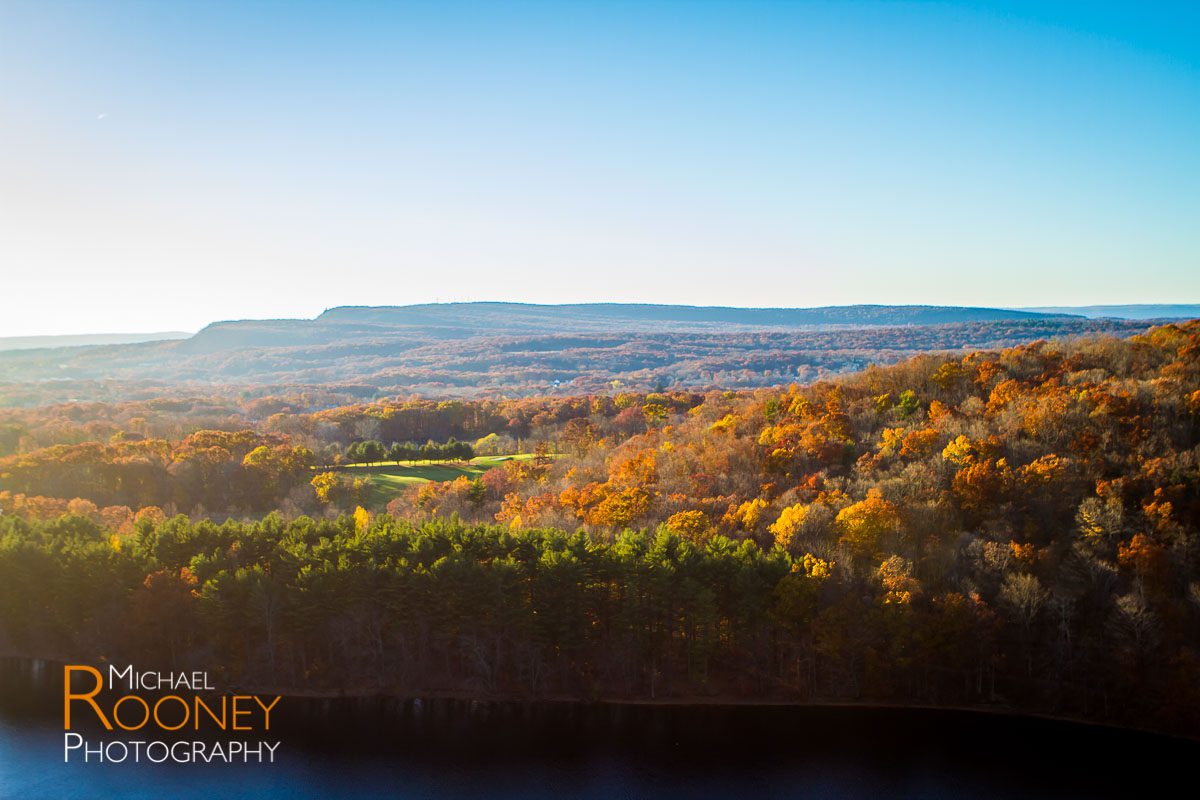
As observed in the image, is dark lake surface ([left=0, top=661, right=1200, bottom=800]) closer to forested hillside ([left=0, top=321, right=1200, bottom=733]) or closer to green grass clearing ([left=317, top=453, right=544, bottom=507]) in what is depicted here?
forested hillside ([left=0, top=321, right=1200, bottom=733])

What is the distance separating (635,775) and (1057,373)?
47.2 m

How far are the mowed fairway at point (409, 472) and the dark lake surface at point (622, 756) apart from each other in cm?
3203

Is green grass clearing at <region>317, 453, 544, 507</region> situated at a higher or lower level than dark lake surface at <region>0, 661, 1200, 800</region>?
higher

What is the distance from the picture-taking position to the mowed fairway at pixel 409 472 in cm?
7469

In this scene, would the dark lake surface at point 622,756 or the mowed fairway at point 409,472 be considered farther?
the mowed fairway at point 409,472

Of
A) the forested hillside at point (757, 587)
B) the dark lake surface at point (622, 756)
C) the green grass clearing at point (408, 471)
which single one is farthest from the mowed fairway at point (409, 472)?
the dark lake surface at point (622, 756)

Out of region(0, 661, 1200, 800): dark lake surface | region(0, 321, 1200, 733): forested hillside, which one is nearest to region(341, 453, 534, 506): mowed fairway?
region(0, 321, 1200, 733): forested hillside

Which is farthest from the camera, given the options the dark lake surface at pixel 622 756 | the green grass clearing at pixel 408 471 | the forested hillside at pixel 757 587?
the green grass clearing at pixel 408 471

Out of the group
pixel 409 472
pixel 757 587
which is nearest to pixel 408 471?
pixel 409 472

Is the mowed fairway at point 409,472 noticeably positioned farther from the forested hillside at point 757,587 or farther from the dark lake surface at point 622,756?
the dark lake surface at point 622,756

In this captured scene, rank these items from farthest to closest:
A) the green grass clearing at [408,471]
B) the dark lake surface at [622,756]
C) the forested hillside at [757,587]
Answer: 1. the green grass clearing at [408,471]
2. the forested hillside at [757,587]
3. the dark lake surface at [622,756]

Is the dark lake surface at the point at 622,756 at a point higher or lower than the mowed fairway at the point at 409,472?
lower

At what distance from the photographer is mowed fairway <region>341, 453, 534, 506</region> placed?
245ft

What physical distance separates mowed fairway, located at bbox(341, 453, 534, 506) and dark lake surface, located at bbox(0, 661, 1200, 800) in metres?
32.0
